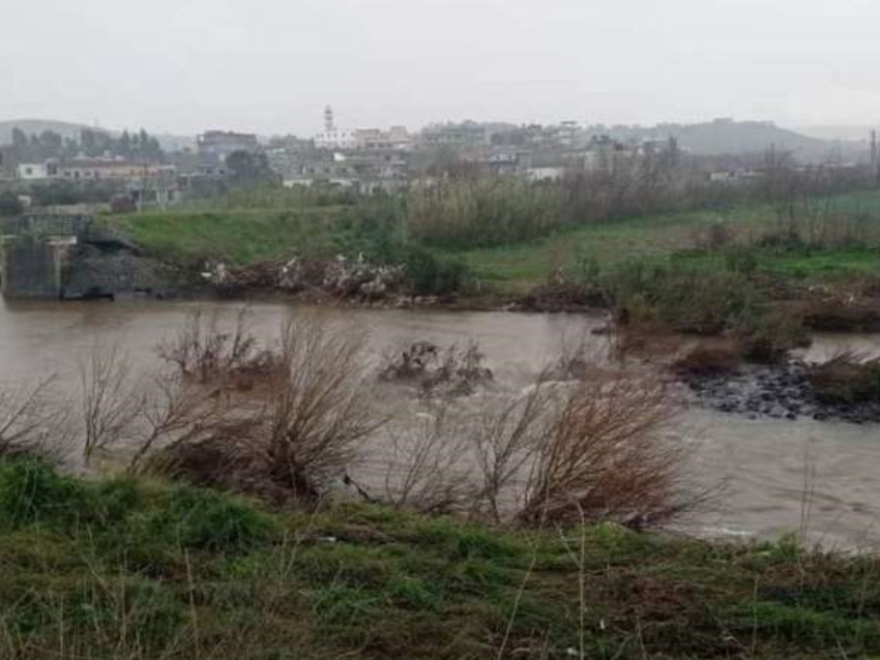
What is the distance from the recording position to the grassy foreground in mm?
5895

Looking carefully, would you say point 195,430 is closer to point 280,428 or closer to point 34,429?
point 280,428

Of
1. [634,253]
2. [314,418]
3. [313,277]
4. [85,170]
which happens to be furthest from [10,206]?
[85,170]

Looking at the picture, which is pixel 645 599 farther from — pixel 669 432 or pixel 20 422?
pixel 20 422

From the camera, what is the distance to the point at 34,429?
12.5 metres

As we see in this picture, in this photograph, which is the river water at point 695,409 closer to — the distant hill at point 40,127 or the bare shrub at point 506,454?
the bare shrub at point 506,454

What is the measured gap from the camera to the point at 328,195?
43094 millimetres

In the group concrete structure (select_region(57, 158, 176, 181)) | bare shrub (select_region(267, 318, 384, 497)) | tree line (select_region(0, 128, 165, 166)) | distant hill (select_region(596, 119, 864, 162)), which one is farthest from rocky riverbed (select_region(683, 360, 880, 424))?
distant hill (select_region(596, 119, 864, 162))

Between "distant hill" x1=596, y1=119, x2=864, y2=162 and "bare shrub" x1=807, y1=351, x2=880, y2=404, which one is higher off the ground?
"distant hill" x1=596, y1=119, x2=864, y2=162

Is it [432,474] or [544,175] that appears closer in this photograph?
[432,474]

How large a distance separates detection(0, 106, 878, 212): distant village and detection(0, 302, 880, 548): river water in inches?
634

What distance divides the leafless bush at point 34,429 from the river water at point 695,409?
376 cm

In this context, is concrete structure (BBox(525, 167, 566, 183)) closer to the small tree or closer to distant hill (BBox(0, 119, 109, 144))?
the small tree

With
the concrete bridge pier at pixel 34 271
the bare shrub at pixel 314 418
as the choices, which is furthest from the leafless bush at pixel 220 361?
the concrete bridge pier at pixel 34 271

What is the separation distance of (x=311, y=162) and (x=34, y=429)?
229 ft
